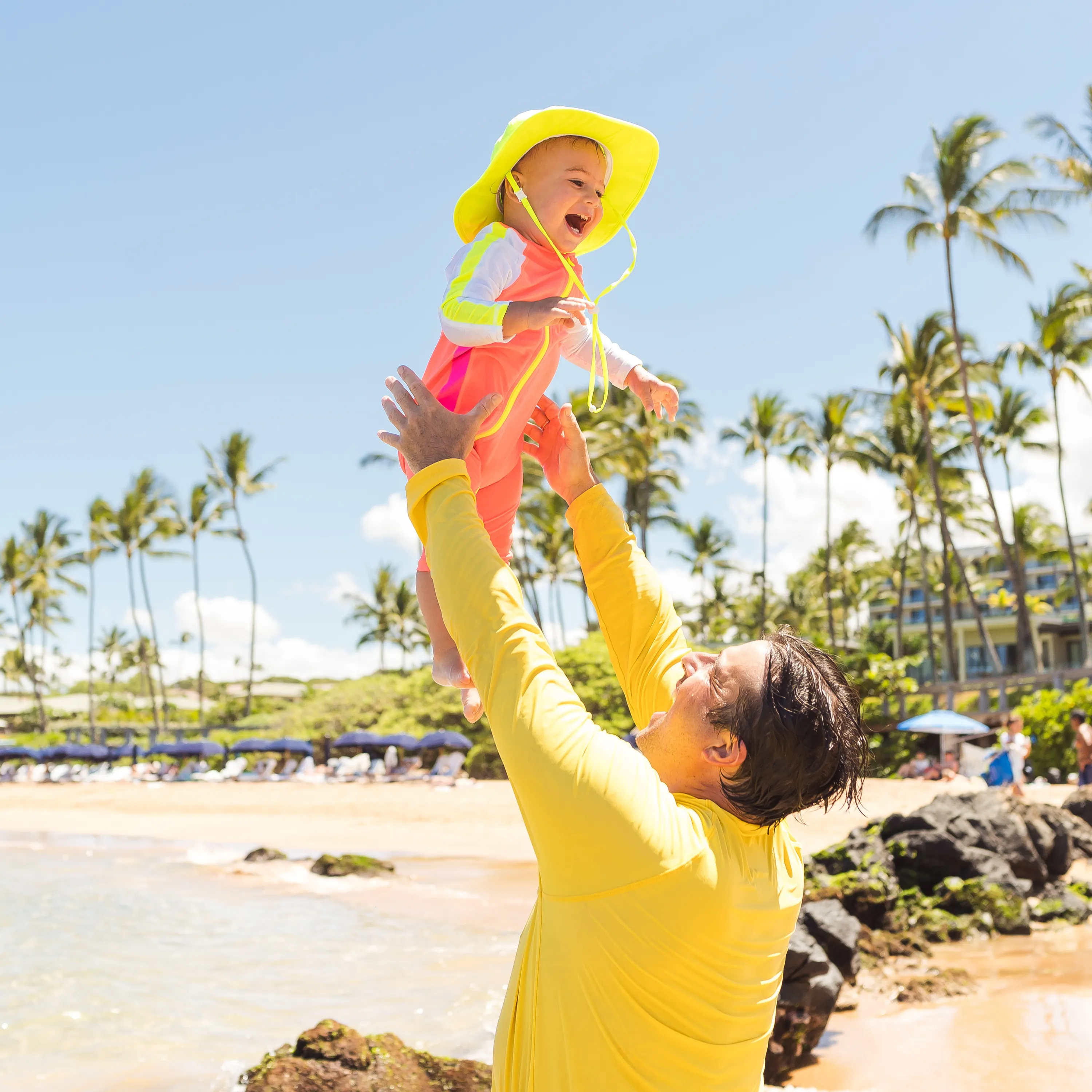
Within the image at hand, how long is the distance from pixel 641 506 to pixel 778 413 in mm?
6457

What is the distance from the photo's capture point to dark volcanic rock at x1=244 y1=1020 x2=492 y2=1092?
4305 millimetres

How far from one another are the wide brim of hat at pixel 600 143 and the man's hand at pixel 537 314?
0.34m

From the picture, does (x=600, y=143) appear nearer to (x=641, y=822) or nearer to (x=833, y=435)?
(x=641, y=822)

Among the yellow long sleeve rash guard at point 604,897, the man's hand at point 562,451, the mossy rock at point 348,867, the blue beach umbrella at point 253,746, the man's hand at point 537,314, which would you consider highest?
the man's hand at point 537,314

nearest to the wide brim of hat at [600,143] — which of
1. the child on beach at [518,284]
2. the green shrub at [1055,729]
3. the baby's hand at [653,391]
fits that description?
the child on beach at [518,284]

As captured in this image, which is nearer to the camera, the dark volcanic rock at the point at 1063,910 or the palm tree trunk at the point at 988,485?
the dark volcanic rock at the point at 1063,910

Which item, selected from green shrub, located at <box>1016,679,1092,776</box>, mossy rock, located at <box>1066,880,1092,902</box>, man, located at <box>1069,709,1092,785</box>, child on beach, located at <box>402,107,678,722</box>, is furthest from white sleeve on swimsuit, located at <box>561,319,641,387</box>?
green shrub, located at <box>1016,679,1092,776</box>

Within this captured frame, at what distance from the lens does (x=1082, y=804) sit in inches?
557

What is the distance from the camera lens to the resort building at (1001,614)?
174 feet

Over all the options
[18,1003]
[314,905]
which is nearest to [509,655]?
[18,1003]

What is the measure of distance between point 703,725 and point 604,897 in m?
0.34

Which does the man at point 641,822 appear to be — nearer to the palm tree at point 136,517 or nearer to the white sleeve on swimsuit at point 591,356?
the white sleeve on swimsuit at point 591,356

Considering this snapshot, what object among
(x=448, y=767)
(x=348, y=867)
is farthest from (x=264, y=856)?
(x=448, y=767)

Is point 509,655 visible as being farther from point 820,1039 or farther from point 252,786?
point 252,786
